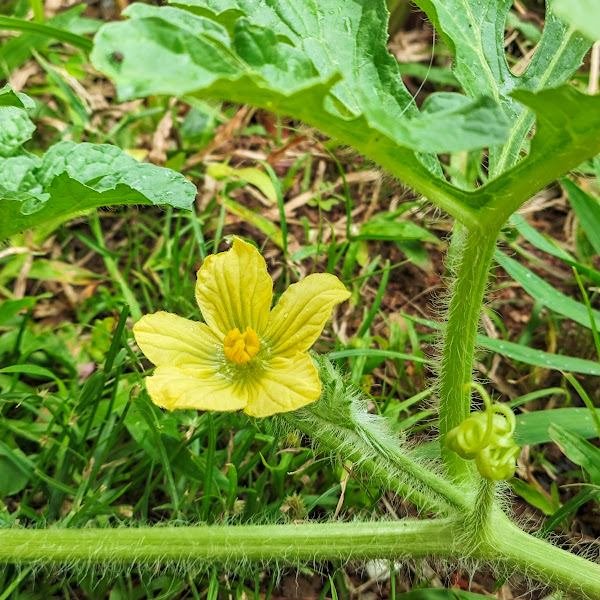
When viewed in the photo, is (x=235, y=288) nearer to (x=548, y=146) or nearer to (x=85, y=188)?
(x=85, y=188)

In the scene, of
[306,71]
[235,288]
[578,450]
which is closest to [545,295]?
[578,450]

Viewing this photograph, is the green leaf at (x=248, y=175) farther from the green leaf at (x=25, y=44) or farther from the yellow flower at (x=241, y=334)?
the yellow flower at (x=241, y=334)

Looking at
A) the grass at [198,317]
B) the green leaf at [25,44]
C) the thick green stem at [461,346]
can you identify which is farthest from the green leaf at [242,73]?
the green leaf at [25,44]

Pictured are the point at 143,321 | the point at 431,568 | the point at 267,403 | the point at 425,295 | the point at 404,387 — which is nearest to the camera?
the point at 267,403

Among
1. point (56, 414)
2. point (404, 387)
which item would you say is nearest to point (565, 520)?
point (404, 387)

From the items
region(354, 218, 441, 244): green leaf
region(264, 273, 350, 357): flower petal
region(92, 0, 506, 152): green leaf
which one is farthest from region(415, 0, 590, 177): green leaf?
region(354, 218, 441, 244): green leaf

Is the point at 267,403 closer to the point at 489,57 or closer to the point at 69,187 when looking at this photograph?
the point at 69,187
